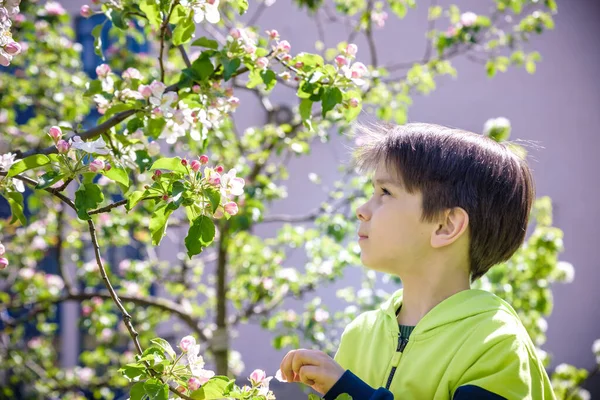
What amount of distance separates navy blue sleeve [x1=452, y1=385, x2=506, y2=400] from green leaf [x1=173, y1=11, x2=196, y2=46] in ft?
2.65

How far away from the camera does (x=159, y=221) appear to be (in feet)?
3.48

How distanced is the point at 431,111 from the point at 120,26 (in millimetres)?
3718

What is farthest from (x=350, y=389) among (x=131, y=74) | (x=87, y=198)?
(x=131, y=74)

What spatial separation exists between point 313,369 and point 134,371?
270 mm

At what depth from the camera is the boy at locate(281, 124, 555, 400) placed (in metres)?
1.06

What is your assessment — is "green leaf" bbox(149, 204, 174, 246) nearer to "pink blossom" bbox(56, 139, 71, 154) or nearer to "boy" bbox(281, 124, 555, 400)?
"pink blossom" bbox(56, 139, 71, 154)

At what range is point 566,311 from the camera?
4852 millimetres

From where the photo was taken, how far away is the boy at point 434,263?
3.47 ft

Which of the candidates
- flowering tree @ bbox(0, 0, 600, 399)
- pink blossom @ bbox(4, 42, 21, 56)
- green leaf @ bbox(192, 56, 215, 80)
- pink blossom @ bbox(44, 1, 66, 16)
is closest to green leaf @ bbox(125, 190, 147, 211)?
flowering tree @ bbox(0, 0, 600, 399)

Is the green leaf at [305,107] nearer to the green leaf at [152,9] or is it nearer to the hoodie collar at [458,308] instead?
the green leaf at [152,9]

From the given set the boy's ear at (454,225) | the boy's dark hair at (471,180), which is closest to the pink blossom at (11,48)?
the boy's dark hair at (471,180)

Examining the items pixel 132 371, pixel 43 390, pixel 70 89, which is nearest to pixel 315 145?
pixel 70 89

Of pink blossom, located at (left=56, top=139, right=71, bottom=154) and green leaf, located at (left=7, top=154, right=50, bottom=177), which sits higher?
pink blossom, located at (left=56, top=139, right=71, bottom=154)

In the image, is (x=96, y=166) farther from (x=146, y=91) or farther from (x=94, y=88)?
(x=94, y=88)
